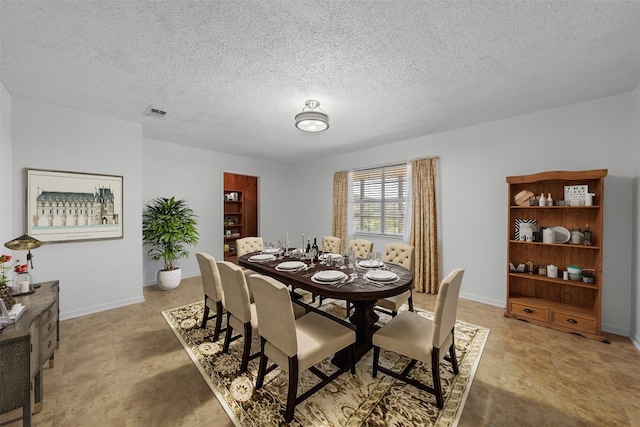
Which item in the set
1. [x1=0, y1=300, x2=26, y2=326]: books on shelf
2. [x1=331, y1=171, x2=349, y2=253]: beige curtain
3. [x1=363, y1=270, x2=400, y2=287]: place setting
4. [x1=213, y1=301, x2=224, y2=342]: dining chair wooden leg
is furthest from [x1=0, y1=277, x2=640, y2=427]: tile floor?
[x1=331, y1=171, x2=349, y2=253]: beige curtain

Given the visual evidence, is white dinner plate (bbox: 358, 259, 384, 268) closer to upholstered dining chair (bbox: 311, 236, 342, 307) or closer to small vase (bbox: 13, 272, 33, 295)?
upholstered dining chair (bbox: 311, 236, 342, 307)

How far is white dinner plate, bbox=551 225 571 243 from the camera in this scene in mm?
2980

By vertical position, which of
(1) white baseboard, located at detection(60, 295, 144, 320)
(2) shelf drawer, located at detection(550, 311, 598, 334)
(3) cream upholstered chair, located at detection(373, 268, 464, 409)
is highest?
(3) cream upholstered chair, located at detection(373, 268, 464, 409)

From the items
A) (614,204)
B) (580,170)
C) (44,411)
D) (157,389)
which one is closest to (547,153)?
(580,170)

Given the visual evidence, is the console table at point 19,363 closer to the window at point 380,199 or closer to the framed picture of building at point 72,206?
the framed picture of building at point 72,206

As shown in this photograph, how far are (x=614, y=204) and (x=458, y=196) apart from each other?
1.63 meters

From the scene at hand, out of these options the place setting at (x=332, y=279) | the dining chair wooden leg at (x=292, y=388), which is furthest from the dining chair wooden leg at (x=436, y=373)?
the dining chair wooden leg at (x=292, y=388)

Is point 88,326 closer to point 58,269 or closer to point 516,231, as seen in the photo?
point 58,269

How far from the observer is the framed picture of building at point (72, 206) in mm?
2928

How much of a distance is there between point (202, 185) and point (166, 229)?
1378 mm

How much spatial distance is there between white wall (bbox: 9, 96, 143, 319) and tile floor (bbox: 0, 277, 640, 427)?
54cm

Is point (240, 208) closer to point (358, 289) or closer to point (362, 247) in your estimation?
point (362, 247)

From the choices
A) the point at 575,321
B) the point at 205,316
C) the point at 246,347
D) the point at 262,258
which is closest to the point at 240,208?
the point at 262,258

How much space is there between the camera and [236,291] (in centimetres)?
210
